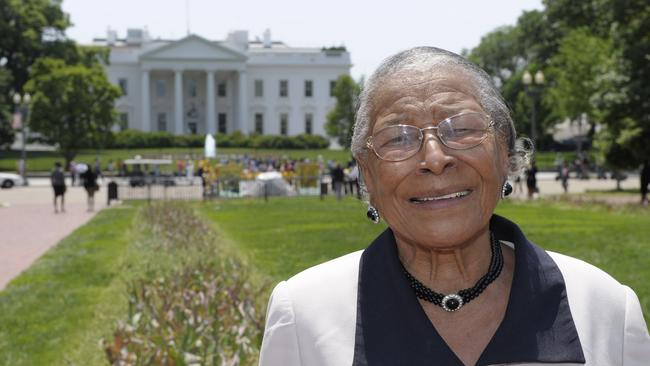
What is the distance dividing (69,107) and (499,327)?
58651 millimetres

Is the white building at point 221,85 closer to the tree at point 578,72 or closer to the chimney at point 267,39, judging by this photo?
the chimney at point 267,39

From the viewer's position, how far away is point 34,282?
12.1 metres

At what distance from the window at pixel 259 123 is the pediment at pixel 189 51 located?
955 centimetres

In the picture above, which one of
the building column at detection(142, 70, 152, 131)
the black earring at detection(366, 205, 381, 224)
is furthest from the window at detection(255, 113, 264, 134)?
the black earring at detection(366, 205, 381, 224)

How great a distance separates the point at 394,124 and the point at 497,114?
27 cm

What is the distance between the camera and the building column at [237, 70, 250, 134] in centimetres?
10362

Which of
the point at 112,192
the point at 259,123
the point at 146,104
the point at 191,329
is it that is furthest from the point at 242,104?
the point at 191,329

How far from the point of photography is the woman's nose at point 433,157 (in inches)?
87.3

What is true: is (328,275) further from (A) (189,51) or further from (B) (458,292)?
(A) (189,51)

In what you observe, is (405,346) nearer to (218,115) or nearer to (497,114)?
(497,114)

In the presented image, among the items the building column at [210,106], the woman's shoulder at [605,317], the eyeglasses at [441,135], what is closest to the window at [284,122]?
the building column at [210,106]

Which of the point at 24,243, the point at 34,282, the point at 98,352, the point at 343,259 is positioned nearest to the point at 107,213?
the point at 24,243

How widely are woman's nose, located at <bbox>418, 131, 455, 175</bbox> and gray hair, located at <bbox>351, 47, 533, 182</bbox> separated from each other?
18 centimetres

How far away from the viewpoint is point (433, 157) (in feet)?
7.29
